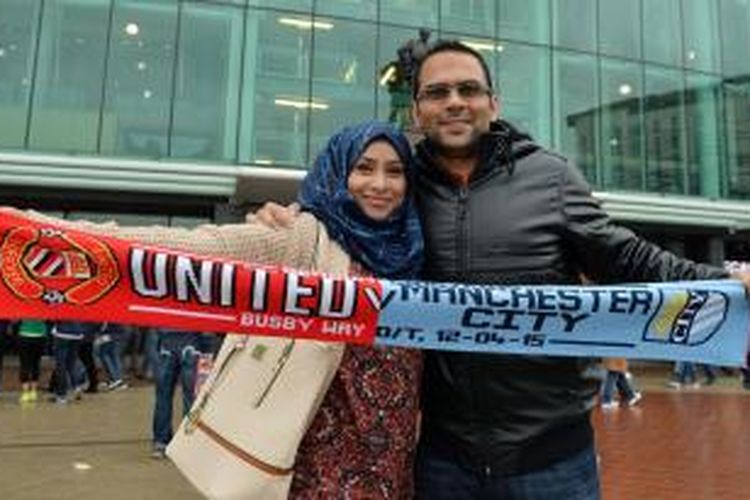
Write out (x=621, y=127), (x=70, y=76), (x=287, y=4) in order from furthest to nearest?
1. (x=621, y=127)
2. (x=287, y=4)
3. (x=70, y=76)

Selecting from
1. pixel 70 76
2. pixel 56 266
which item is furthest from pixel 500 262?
pixel 70 76

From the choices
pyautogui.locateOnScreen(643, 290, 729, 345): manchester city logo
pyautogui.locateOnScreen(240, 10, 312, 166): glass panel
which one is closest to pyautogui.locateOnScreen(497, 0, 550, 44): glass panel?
pyautogui.locateOnScreen(240, 10, 312, 166): glass panel

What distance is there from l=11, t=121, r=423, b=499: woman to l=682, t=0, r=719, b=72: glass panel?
25498mm

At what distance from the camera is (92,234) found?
258 centimetres

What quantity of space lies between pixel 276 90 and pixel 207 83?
4.91 feet

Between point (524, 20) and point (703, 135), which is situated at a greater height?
point (524, 20)

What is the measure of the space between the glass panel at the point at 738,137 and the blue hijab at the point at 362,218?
25.4 m

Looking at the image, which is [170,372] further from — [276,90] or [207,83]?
[276,90]

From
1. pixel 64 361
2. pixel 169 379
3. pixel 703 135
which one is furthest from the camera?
pixel 703 135

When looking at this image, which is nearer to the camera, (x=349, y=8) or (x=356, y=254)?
(x=356, y=254)

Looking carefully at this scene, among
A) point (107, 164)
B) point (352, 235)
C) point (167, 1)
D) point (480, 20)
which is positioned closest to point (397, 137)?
point (352, 235)

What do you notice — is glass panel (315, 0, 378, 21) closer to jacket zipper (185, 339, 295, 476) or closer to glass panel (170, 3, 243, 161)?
glass panel (170, 3, 243, 161)

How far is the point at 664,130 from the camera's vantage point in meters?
25.5

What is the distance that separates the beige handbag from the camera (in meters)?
2.49
